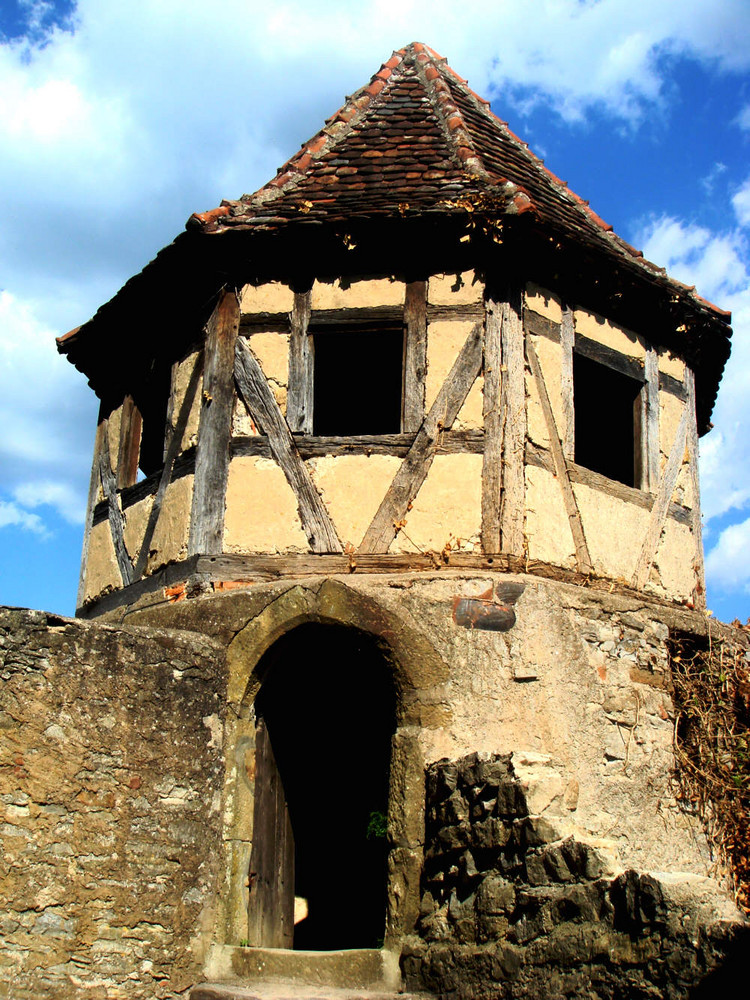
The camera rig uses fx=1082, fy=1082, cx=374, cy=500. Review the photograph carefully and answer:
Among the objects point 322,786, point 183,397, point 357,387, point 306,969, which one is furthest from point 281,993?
point 357,387

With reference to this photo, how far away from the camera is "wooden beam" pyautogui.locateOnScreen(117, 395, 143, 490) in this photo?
9.45 meters

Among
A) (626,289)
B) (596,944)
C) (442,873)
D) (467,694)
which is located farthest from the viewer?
(626,289)

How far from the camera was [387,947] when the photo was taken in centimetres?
641

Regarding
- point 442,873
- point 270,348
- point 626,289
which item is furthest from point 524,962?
point 626,289

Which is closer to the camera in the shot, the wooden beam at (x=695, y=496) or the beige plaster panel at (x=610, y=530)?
the beige plaster panel at (x=610, y=530)

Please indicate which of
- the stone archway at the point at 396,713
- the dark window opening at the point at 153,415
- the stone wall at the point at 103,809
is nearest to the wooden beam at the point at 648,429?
the stone archway at the point at 396,713

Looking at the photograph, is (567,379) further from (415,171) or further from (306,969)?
(306,969)

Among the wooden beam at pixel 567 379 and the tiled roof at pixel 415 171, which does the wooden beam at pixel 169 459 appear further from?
the wooden beam at pixel 567 379

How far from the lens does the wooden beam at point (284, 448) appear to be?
297 inches

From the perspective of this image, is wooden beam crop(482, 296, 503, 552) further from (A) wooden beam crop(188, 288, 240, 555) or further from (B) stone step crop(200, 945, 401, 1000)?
(B) stone step crop(200, 945, 401, 1000)

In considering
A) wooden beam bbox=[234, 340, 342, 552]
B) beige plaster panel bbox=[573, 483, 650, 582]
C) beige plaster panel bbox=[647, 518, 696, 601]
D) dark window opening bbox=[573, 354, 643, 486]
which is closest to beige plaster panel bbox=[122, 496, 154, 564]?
wooden beam bbox=[234, 340, 342, 552]

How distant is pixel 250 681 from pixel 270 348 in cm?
251

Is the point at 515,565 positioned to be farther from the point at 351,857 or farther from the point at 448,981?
the point at 351,857

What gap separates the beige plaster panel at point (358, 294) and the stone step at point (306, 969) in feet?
14.6
